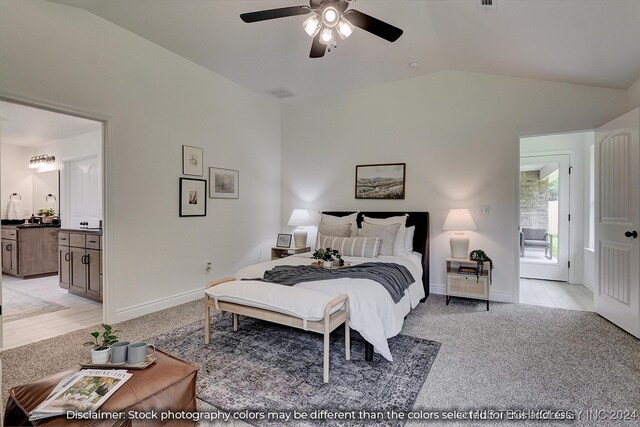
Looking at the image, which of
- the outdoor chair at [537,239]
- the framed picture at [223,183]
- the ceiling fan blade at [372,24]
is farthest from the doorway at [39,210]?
the outdoor chair at [537,239]

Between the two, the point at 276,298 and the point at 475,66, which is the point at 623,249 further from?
the point at 276,298

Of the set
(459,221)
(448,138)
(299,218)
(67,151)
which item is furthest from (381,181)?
(67,151)

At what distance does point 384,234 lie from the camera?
4.05 meters

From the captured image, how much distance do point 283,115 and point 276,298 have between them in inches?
163

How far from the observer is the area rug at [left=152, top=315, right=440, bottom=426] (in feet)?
6.25

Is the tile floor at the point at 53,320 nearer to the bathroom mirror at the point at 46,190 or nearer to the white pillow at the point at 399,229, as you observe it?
the bathroom mirror at the point at 46,190

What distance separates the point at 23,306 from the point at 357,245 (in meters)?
4.31

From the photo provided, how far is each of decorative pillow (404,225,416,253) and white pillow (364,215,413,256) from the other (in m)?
0.05

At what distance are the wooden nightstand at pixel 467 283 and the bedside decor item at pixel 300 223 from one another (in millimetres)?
2169

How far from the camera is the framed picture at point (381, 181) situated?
15.4 ft

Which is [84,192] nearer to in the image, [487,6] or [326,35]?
[326,35]

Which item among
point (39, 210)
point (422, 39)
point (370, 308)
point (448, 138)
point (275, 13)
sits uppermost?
point (422, 39)

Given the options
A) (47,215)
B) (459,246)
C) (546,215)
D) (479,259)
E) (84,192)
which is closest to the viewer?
(479,259)

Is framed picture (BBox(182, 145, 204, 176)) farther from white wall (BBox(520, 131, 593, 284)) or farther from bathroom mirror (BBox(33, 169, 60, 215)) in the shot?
white wall (BBox(520, 131, 593, 284))
